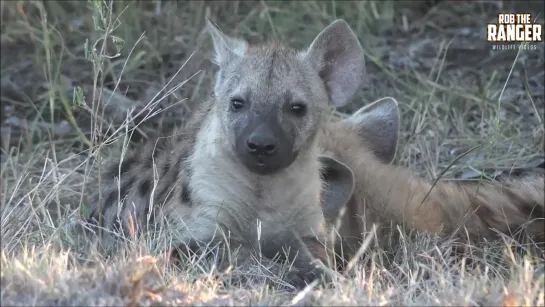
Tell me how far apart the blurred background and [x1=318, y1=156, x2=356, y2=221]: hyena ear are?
3.24ft

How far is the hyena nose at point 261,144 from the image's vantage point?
12.6 feet

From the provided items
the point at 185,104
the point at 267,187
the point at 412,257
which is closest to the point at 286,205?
the point at 267,187

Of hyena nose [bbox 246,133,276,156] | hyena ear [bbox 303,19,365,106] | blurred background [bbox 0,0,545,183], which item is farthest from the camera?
blurred background [bbox 0,0,545,183]

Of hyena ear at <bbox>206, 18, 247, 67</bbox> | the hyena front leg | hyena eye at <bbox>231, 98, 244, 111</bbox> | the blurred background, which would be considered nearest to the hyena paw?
the hyena front leg

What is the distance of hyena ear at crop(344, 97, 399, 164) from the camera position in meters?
5.14

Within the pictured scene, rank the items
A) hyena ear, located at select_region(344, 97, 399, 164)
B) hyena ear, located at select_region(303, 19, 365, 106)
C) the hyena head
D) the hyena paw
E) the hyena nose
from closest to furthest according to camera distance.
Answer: the hyena paw
the hyena nose
the hyena head
hyena ear, located at select_region(303, 19, 365, 106)
hyena ear, located at select_region(344, 97, 399, 164)

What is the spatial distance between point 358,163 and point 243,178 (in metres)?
0.79

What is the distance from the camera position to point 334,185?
441cm

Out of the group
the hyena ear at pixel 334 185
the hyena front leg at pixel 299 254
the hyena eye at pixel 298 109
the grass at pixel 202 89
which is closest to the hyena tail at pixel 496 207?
the grass at pixel 202 89

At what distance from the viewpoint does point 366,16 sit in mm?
6340

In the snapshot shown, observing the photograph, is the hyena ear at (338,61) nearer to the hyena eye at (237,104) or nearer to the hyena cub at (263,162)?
the hyena cub at (263,162)

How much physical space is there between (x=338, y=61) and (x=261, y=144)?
2.56 feet

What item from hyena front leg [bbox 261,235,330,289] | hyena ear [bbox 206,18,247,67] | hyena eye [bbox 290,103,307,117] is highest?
hyena ear [bbox 206,18,247,67]

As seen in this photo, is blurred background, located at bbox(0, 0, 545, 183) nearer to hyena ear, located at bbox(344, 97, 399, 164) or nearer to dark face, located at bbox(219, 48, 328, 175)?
hyena ear, located at bbox(344, 97, 399, 164)
